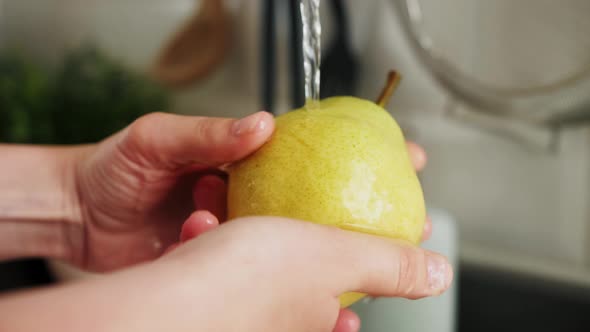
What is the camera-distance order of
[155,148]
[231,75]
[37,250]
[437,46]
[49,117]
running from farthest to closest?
[231,75] → [49,117] → [437,46] → [37,250] → [155,148]

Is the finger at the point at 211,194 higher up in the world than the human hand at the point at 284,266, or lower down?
lower down

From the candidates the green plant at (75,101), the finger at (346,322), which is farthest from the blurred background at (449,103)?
the finger at (346,322)

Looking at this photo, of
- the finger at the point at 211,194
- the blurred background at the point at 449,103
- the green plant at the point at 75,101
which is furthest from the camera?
the green plant at the point at 75,101

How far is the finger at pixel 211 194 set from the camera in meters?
0.48

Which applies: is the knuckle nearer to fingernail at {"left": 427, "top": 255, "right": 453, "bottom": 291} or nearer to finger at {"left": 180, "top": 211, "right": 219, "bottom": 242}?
fingernail at {"left": 427, "top": 255, "right": 453, "bottom": 291}

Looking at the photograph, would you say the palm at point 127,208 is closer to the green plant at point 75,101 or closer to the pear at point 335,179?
the pear at point 335,179

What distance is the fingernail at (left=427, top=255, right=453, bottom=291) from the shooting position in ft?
1.19

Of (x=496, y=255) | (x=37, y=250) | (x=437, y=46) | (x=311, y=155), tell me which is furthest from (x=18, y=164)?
(x=496, y=255)

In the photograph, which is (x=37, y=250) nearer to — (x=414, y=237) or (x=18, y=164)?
(x=18, y=164)

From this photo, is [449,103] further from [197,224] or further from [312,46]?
[197,224]

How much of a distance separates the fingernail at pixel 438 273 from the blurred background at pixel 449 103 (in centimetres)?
24

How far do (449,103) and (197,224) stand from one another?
0.63 metres

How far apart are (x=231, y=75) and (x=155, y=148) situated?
77 cm

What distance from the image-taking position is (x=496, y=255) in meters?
0.86
